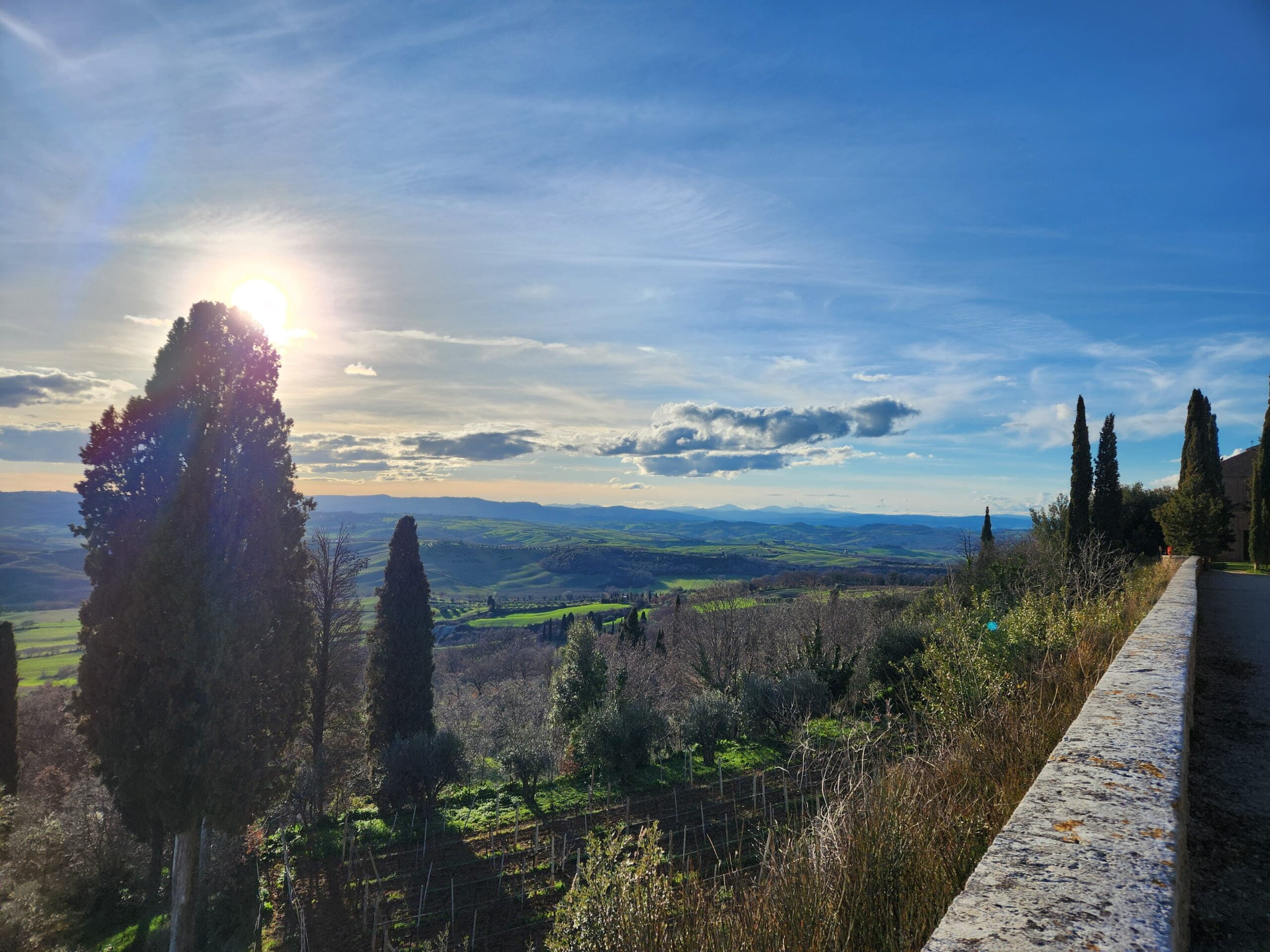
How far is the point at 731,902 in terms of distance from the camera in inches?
115

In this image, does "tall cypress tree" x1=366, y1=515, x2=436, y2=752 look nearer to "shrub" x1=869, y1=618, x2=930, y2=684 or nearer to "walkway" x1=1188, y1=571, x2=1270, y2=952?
"shrub" x1=869, y1=618, x2=930, y2=684

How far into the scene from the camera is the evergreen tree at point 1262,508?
23922 mm

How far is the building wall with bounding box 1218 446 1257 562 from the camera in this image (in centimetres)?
3262

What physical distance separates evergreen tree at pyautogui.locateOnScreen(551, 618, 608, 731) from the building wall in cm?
3110

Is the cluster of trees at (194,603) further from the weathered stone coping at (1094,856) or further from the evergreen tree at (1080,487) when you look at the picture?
the evergreen tree at (1080,487)

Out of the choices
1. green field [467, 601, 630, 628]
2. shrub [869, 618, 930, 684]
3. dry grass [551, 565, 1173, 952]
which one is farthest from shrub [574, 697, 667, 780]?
green field [467, 601, 630, 628]

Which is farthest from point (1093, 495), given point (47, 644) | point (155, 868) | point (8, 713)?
point (47, 644)

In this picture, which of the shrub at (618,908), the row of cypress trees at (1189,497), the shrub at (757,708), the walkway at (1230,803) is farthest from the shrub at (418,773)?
the row of cypress trees at (1189,497)

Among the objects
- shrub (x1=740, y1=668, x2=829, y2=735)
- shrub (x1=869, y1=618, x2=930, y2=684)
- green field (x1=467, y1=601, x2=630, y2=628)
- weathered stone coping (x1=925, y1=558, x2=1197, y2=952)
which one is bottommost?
green field (x1=467, y1=601, x2=630, y2=628)

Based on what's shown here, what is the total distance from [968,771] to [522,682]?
50.1 m

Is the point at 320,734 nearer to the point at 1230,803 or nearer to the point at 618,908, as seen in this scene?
the point at 618,908

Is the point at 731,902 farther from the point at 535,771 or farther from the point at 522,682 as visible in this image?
the point at 522,682

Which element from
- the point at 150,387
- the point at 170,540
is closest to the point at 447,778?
the point at 170,540

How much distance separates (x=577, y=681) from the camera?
27734mm
